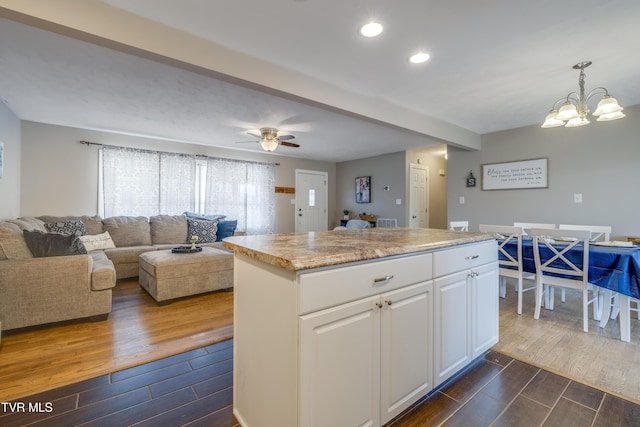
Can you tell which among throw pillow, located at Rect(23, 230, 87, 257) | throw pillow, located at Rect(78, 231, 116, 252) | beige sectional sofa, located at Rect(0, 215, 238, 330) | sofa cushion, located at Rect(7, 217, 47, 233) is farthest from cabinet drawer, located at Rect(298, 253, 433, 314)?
throw pillow, located at Rect(78, 231, 116, 252)

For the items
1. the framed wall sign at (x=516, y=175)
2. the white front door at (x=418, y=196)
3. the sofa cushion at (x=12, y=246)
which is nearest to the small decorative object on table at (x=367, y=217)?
the white front door at (x=418, y=196)

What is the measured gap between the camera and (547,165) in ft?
13.2

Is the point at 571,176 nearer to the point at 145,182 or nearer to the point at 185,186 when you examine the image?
the point at 185,186

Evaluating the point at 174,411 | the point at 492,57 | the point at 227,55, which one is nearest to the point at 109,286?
the point at 174,411

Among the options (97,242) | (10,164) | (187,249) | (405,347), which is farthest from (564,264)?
(10,164)

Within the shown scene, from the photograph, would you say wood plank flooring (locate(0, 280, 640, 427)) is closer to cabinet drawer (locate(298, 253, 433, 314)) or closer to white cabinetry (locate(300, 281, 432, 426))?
white cabinetry (locate(300, 281, 432, 426))

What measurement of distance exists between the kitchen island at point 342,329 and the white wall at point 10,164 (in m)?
3.98

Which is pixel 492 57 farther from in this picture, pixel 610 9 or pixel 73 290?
pixel 73 290

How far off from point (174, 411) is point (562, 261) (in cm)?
321

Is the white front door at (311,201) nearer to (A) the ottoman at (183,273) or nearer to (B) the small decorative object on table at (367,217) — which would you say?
(B) the small decorative object on table at (367,217)

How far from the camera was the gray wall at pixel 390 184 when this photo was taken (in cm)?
599

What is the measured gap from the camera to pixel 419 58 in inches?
90.9

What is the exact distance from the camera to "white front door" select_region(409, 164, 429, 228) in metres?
6.04

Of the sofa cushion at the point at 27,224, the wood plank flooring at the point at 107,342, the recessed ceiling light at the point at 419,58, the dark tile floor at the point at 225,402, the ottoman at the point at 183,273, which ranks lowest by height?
the dark tile floor at the point at 225,402
